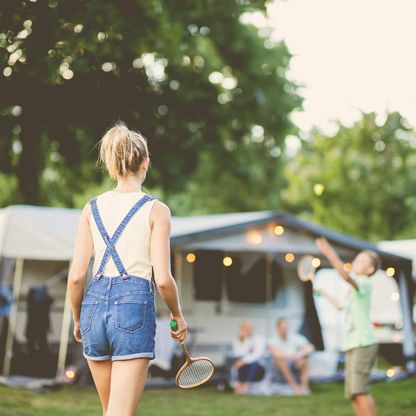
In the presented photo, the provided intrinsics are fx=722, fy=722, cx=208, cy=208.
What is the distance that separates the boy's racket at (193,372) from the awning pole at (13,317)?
366 inches

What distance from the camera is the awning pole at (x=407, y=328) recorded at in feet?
47.4

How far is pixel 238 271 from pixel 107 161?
36.2 feet

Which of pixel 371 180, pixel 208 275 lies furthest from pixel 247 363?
pixel 371 180

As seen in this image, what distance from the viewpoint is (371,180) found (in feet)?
96.1

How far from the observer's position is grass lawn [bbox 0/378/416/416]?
30.1 feet

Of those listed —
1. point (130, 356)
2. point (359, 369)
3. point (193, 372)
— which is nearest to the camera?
point (130, 356)

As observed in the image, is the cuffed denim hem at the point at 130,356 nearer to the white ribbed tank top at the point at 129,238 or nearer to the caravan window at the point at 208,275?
the white ribbed tank top at the point at 129,238

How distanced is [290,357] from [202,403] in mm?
2545

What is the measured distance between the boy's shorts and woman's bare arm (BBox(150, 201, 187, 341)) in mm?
3491

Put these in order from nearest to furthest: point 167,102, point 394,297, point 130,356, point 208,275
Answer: point 130,356 < point 208,275 < point 394,297 < point 167,102

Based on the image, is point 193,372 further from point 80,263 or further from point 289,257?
point 289,257

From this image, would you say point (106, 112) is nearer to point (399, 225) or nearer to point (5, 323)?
point (5, 323)

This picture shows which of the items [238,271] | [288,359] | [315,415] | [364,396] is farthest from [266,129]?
[364,396]

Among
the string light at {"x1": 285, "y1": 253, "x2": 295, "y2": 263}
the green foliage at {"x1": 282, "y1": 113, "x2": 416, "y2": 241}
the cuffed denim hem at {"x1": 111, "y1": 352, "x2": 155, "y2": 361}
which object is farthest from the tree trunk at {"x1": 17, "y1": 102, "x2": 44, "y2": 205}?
the green foliage at {"x1": 282, "y1": 113, "x2": 416, "y2": 241}
